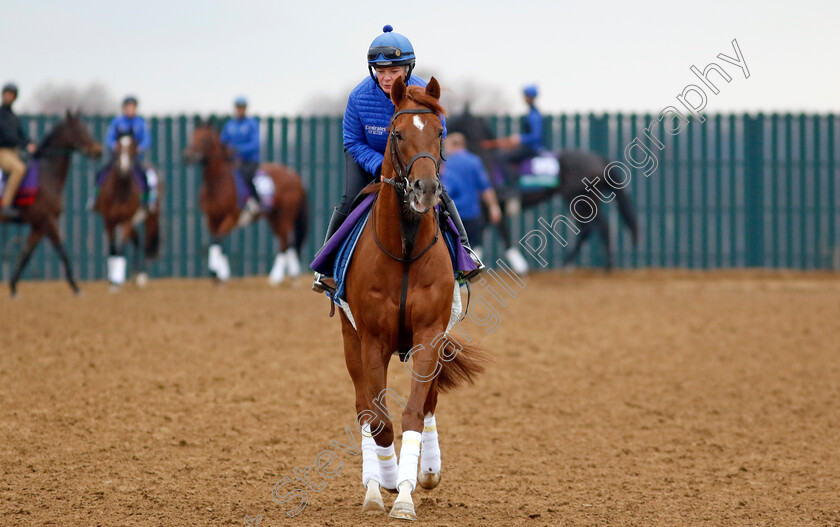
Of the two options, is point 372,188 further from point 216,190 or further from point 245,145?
point 245,145

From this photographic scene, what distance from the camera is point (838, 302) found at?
50.6 ft

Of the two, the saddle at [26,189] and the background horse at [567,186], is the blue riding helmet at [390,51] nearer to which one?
the saddle at [26,189]

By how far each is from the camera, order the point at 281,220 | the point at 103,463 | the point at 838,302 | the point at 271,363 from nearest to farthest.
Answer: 1. the point at 103,463
2. the point at 271,363
3. the point at 838,302
4. the point at 281,220

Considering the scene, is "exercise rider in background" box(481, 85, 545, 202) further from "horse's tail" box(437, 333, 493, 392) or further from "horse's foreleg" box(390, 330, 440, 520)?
"horse's foreleg" box(390, 330, 440, 520)

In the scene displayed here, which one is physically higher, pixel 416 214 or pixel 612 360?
pixel 416 214

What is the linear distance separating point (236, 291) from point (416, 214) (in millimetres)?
12056

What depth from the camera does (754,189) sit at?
22.6m

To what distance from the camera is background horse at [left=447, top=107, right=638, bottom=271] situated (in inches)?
780

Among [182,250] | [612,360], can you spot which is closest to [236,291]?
[182,250]

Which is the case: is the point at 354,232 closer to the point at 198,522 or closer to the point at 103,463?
the point at 198,522

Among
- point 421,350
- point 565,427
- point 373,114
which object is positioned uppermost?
point 373,114

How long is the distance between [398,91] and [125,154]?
12248 millimetres

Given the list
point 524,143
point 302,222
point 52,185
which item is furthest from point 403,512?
point 524,143

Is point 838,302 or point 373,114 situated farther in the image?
point 838,302
